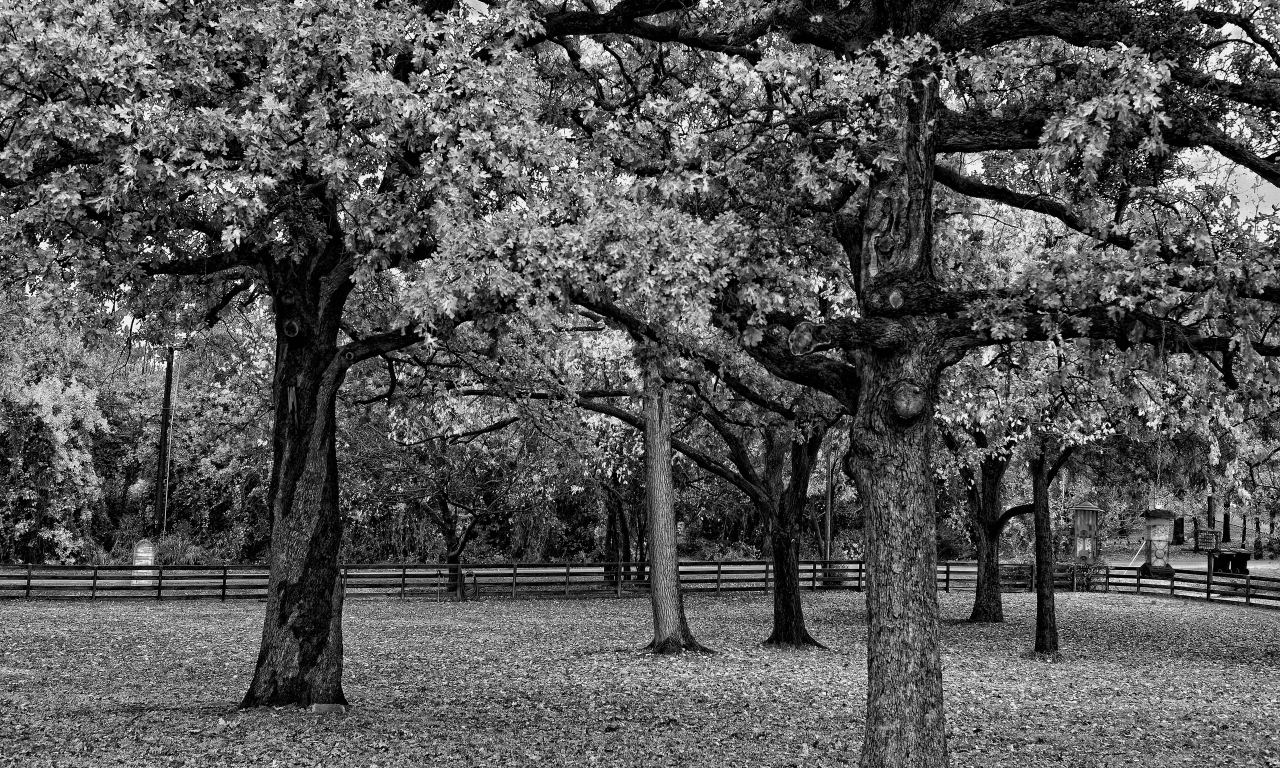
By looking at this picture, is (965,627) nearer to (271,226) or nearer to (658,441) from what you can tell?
(658,441)

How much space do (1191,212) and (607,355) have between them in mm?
13185

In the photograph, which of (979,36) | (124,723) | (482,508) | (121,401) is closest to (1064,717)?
(979,36)

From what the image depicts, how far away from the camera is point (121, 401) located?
4762 centimetres

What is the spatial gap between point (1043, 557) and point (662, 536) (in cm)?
677

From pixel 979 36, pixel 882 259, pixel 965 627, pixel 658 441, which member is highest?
pixel 979 36

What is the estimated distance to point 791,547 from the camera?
19.4 m

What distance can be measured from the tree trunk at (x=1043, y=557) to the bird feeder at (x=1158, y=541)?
2195 cm

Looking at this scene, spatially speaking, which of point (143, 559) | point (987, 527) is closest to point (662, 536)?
point (987, 527)

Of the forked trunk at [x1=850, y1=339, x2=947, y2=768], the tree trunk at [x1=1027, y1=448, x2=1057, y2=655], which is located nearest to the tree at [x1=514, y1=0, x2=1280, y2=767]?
the forked trunk at [x1=850, y1=339, x2=947, y2=768]

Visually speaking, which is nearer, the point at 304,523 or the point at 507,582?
the point at 304,523

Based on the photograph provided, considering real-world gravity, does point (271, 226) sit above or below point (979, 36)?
below

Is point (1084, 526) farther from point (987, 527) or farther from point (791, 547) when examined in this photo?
point (791, 547)

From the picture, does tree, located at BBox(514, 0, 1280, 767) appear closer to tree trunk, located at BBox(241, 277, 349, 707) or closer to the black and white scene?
the black and white scene

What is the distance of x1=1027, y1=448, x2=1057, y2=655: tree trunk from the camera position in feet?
60.6
